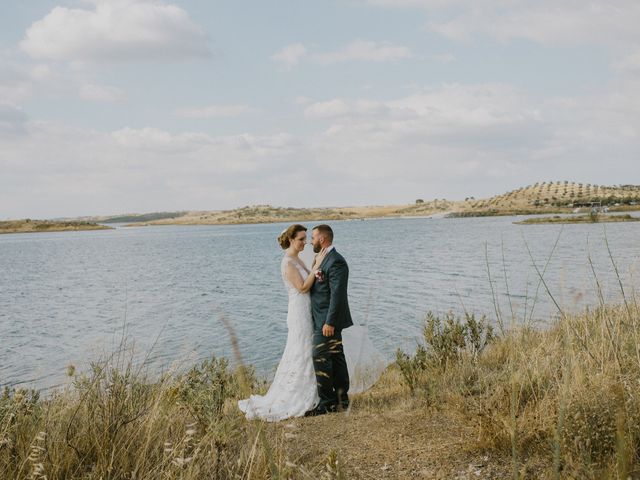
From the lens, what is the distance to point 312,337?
7273 millimetres

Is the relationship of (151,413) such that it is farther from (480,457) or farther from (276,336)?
(276,336)

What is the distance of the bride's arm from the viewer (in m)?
7.27

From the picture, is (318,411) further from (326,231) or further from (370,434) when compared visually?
(326,231)

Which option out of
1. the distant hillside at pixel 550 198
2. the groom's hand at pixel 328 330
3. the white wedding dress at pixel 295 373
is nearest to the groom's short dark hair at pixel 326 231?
the white wedding dress at pixel 295 373

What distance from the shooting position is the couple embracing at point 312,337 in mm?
7074

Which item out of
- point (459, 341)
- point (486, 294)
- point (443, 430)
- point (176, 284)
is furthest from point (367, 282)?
point (443, 430)

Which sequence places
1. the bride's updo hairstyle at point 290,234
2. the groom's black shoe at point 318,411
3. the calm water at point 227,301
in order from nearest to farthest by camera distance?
the groom's black shoe at point 318,411 → the bride's updo hairstyle at point 290,234 → the calm water at point 227,301

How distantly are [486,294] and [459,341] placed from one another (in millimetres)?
14571

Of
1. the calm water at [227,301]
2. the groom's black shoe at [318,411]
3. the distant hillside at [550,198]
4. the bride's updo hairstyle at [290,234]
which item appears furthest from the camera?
the distant hillside at [550,198]

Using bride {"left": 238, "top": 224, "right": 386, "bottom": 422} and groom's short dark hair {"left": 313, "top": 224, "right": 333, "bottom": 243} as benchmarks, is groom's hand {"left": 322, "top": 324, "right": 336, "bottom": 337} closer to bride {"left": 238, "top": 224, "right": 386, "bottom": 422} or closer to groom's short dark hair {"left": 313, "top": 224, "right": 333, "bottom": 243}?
bride {"left": 238, "top": 224, "right": 386, "bottom": 422}

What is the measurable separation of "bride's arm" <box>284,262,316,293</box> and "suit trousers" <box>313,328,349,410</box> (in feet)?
1.97

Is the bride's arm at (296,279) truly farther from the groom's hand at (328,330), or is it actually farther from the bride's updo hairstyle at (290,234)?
the groom's hand at (328,330)

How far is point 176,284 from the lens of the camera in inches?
1363

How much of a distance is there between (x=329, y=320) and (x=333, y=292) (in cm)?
37
